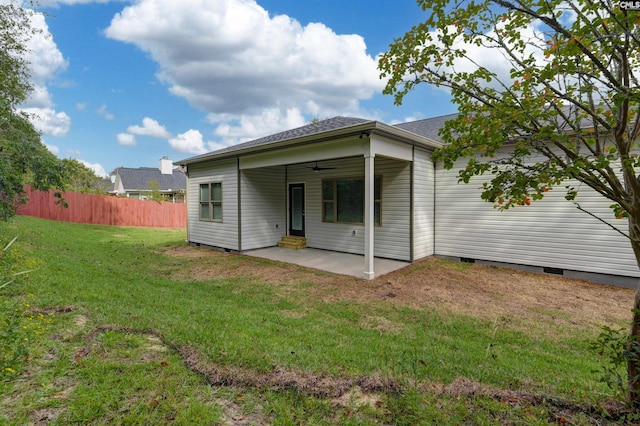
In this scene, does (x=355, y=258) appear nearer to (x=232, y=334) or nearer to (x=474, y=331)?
(x=474, y=331)

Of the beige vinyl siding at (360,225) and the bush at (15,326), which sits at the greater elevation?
the beige vinyl siding at (360,225)

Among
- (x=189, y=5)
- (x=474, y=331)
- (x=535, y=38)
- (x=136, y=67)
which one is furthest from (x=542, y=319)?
(x=136, y=67)

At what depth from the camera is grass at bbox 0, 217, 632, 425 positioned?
6.64 feet

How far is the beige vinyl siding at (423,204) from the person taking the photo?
7883 mm

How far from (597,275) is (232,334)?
24.4 ft

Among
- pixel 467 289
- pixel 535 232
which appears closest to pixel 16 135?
pixel 467 289

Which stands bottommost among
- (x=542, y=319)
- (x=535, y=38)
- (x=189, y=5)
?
(x=542, y=319)

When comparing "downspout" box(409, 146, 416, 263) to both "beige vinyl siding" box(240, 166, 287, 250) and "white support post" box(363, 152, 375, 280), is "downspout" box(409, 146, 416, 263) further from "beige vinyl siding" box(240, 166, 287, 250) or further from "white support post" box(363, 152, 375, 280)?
"beige vinyl siding" box(240, 166, 287, 250)

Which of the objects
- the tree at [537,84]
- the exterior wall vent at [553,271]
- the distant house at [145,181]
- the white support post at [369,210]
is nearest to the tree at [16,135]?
the white support post at [369,210]

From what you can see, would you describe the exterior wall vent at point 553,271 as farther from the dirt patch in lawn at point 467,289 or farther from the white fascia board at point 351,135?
the white fascia board at point 351,135

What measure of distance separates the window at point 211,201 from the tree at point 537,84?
28.0 ft

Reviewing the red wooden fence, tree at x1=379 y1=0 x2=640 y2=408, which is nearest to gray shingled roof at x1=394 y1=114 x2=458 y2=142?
tree at x1=379 y1=0 x2=640 y2=408

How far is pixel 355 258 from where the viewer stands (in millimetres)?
8594

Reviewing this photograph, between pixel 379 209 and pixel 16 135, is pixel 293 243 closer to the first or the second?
pixel 379 209
